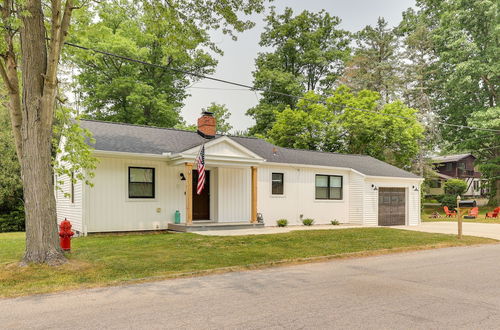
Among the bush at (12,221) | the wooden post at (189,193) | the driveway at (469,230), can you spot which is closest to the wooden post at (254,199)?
the wooden post at (189,193)

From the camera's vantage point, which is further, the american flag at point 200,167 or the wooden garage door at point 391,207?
the wooden garage door at point 391,207

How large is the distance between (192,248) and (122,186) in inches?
196

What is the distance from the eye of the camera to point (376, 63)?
37.7 m

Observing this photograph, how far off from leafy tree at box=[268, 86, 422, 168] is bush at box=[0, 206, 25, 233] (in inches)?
752

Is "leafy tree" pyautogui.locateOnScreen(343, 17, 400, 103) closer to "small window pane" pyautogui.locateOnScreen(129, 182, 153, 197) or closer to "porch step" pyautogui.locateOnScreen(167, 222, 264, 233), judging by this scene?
"porch step" pyautogui.locateOnScreen(167, 222, 264, 233)

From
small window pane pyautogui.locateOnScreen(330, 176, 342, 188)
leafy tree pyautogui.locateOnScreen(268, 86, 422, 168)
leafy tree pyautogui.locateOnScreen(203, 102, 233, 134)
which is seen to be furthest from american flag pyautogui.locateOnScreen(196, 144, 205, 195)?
leafy tree pyautogui.locateOnScreen(203, 102, 233, 134)

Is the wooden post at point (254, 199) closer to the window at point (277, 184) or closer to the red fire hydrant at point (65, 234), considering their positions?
the window at point (277, 184)

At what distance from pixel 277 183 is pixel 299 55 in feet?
77.1

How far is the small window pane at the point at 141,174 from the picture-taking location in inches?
555

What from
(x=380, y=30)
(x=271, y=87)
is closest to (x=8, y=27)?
(x=271, y=87)

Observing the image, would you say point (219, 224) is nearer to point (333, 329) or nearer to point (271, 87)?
point (333, 329)

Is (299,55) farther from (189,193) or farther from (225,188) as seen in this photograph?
(189,193)

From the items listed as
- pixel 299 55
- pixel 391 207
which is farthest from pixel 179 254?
pixel 299 55

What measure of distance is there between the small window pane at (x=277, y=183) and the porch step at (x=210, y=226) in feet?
6.86
